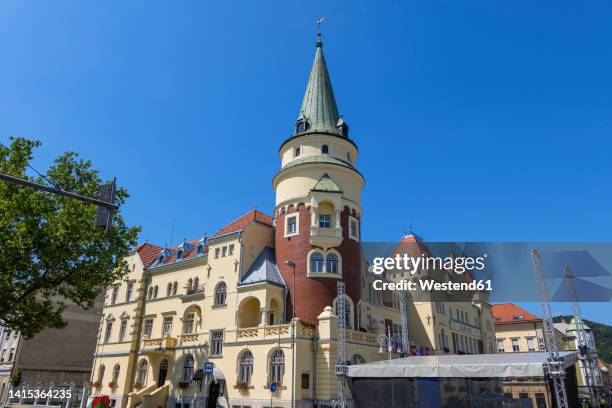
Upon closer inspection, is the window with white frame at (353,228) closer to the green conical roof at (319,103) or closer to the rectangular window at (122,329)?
the green conical roof at (319,103)

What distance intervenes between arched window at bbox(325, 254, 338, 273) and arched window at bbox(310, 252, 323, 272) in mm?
442

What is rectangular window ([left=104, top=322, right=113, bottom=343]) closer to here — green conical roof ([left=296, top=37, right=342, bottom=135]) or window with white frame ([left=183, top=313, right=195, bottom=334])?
window with white frame ([left=183, top=313, right=195, bottom=334])

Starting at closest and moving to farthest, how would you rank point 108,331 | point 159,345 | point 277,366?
point 277,366, point 159,345, point 108,331

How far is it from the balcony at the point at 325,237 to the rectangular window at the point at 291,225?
1.67 m

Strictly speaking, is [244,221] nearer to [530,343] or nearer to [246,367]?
[246,367]

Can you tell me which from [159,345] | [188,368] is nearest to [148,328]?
[159,345]

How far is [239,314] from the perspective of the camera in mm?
32438

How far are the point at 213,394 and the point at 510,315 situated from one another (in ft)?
197

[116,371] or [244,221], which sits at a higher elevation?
[244,221]

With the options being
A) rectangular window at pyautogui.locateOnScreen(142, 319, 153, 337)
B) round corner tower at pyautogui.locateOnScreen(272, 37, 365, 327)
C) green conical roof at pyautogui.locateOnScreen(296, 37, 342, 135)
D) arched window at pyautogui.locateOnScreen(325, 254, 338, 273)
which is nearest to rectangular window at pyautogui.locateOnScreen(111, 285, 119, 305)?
rectangular window at pyautogui.locateOnScreen(142, 319, 153, 337)

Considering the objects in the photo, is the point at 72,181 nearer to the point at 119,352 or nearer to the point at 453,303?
the point at 119,352

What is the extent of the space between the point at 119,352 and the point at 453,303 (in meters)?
36.6

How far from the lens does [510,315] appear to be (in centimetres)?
7494

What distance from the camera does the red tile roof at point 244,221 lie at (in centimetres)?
3756
